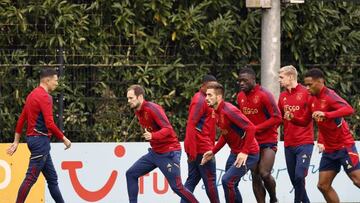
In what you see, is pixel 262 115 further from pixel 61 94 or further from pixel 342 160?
pixel 61 94

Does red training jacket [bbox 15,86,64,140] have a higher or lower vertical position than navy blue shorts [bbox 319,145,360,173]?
higher

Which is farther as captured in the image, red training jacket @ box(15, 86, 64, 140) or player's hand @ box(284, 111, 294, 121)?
player's hand @ box(284, 111, 294, 121)

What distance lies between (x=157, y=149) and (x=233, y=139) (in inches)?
43.3

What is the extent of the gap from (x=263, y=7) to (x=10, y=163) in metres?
5.02

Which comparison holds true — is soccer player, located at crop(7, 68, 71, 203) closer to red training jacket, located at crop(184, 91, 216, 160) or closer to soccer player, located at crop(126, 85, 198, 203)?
soccer player, located at crop(126, 85, 198, 203)

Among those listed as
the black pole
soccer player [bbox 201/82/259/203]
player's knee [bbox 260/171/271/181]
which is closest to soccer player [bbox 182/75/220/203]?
soccer player [bbox 201/82/259/203]

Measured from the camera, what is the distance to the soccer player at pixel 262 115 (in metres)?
16.2

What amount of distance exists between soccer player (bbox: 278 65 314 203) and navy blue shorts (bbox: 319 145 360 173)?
31.9 inches

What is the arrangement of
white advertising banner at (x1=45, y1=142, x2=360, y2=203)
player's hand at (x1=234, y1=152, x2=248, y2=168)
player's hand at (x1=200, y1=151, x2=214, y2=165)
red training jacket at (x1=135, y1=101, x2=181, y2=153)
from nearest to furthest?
player's hand at (x1=234, y1=152, x2=248, y2=168)
red training jacket at (x1=135, y1=101, x2=181, y2=153)
player's hand at (x1=200, y1=151, x2=214, y2=165)
white advertising banner at (x1=45, y1=142, x2=360, y2=203)

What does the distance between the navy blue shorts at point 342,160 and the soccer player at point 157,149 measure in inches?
76.1

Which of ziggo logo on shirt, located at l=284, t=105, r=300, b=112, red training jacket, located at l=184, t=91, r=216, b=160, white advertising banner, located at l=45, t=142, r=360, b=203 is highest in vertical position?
ziggo logo on shirt, located at l=284, t=105, r=300, b=112

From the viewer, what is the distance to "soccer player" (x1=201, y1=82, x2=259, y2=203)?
15.0 meters

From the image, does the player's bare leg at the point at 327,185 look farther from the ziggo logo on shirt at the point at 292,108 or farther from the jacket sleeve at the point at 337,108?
the ziggo logo on shirt at the point at 292,108

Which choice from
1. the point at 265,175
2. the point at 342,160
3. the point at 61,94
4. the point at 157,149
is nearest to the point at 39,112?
the point at 157,149
